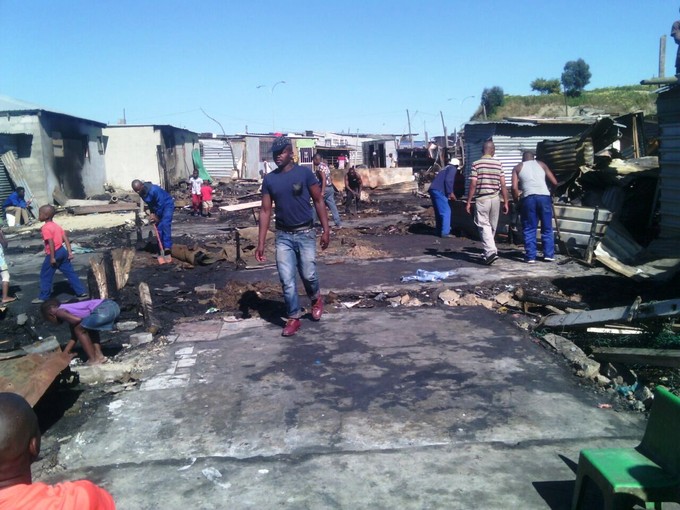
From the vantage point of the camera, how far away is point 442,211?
1234cm

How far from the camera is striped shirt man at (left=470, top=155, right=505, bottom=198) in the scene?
8930 millimetres

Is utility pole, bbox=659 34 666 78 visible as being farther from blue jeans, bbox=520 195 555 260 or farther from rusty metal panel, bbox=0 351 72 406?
rusty metal panel, bbox=0 351 72 406

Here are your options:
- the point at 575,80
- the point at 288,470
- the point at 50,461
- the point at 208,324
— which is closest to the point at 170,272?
the point at 208,324

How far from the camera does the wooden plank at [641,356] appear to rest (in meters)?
4.41

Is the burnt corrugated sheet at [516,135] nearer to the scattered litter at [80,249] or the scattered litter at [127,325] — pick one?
the scattered litter at [80,249]

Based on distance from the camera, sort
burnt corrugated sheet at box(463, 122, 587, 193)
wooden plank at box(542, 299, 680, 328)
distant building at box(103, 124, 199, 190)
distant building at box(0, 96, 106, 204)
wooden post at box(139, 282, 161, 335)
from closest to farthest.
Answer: wooden plank at box(542, 299, 680, 328) → wooden post at box(139, 282, 161, 335) → burnt corrugated sheet at box(463, 122, 587, 193) → distant building at box(0, 96, 106, 204) → distant building at box(103, 124, 199, 190)

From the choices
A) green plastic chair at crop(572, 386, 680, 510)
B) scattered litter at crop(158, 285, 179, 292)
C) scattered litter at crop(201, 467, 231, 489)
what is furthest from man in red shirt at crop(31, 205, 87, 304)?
green plastic chair at crop(572, 386, 680, 510)

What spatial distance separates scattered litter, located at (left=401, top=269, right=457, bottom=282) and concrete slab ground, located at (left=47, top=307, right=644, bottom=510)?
2374mm

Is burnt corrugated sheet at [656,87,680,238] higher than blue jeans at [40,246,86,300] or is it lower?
higher

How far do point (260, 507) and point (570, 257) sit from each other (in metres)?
7.53

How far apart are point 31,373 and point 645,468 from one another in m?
4.06

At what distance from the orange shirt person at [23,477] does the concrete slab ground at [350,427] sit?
1.37 m

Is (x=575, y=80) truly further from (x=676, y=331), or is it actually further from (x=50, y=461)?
(x=50, y=461)

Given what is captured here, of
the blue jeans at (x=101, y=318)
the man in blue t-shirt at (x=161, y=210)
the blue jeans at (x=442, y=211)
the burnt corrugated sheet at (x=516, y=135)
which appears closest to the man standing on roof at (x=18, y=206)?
the man in blue t-shirt at (x=161, y=210)
